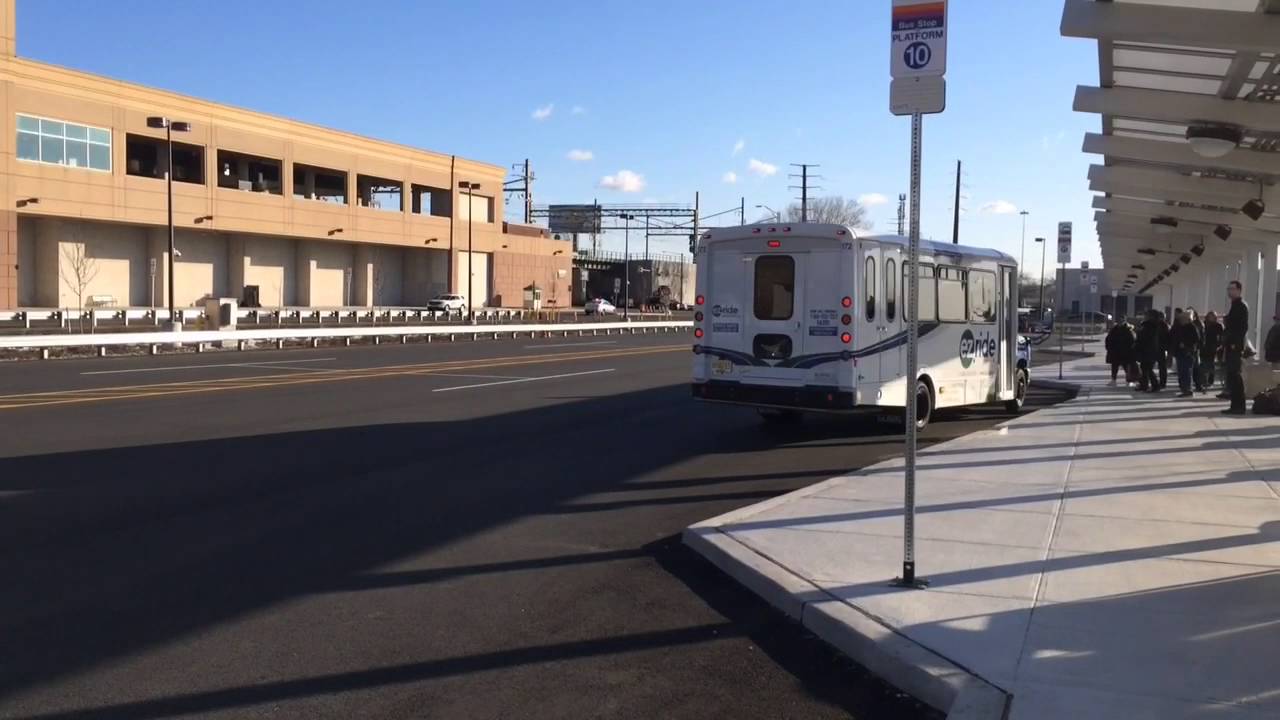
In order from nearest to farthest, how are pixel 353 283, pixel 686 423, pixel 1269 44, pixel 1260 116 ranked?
pixel 1269 44 < pixel 1260 116 < pixel 686 423 < pixel 353 283

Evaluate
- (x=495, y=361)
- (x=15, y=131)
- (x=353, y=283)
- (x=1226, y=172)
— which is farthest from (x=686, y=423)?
(x=353, y=283)

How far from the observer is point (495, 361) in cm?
3117

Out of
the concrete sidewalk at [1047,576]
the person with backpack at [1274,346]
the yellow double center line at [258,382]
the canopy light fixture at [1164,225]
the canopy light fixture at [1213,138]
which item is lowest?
the concrete sidewalk at [1047,576]

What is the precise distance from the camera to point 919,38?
6.82m

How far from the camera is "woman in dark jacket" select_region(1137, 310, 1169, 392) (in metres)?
22.3

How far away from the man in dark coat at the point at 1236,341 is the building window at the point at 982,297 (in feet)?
11.4

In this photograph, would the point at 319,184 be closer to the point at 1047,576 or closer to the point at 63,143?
the point at 63,143

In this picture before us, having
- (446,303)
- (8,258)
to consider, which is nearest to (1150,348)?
(8,258)

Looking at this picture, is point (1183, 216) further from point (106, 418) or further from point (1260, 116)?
point (106, 418)

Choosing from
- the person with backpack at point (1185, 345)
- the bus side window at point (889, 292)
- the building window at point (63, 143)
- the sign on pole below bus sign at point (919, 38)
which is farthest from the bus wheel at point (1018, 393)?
the building window at point (63, 143)

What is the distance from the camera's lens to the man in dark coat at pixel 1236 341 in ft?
57.1

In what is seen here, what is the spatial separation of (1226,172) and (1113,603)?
14239 mm

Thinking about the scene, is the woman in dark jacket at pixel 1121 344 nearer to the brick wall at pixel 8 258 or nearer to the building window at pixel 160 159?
the brick wall at pixel 8 258

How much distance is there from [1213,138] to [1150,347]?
8.57 meters
